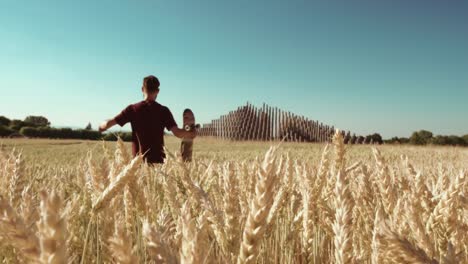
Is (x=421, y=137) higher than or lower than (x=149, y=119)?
higher

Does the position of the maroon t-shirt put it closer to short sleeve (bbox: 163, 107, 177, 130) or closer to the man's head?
short sleeve (bbox: 163, 107, 177, 130)

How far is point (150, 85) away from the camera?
473 centimetres

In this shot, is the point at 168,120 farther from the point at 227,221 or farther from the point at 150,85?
the point at 227,221

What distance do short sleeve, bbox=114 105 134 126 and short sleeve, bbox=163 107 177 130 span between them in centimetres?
43

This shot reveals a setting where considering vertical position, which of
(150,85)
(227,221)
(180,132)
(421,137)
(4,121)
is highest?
(4,121)

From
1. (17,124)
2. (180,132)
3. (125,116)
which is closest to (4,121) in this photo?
(17,124)

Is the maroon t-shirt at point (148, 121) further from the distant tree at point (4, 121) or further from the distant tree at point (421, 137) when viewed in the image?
the distant tree at point (4, 121)

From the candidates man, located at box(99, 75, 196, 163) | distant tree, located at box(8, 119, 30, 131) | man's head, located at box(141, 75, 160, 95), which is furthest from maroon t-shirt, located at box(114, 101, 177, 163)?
distant tree, located at box(8, 119, 30, 131)

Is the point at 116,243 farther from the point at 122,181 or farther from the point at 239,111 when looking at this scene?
the point at 239,111

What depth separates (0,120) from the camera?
28938 millimetres

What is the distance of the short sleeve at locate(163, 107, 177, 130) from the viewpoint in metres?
4.76

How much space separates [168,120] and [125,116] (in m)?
0.55

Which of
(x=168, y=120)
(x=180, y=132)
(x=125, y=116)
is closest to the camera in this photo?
(x=180, y=132)

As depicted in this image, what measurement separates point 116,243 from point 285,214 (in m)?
1.29
